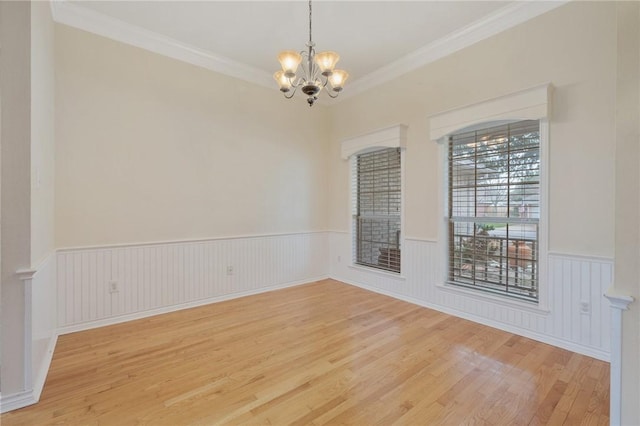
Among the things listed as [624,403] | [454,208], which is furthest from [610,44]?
[624,403]

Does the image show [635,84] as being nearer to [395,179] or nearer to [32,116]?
[395,179]

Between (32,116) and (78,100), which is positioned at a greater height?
(78,100)

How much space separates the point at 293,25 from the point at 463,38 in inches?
76.6

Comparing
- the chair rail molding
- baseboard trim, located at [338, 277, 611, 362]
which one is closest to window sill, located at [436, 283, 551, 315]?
baseboard trim, located at [338, 277, 611, 362]

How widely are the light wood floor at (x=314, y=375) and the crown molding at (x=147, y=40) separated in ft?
10.5

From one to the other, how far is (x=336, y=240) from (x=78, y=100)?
153 inches

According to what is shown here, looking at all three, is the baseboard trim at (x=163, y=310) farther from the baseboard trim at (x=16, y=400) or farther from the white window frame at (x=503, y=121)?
the white window frame at (x=503, y=121)

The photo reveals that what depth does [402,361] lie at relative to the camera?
2428mm

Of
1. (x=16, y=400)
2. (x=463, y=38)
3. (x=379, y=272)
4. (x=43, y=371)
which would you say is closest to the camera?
(x=16, y=400)

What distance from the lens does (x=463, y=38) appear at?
3.32 meters

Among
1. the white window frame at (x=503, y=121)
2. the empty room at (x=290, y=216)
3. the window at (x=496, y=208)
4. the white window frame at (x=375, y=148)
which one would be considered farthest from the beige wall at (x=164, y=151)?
the window at (x=496, y=208)

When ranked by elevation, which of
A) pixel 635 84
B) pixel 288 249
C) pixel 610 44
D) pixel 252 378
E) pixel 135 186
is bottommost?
pixel 252 378

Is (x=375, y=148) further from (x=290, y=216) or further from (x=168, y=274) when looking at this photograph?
(x=168, y=274)

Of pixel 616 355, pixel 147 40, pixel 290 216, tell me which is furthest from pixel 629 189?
pixel 147 40
